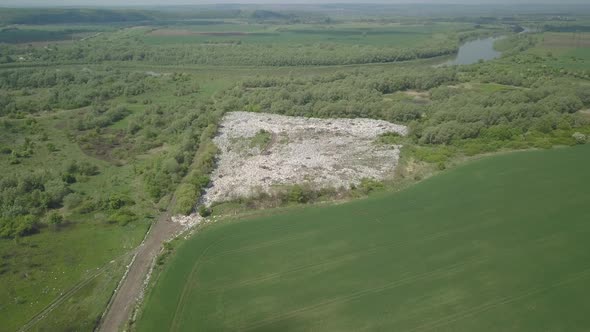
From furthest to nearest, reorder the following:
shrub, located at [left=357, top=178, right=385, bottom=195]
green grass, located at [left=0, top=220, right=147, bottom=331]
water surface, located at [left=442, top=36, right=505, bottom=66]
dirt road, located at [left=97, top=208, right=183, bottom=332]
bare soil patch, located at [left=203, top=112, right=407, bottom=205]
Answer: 1. water surface, located at [left=442, top=36, right=505, bottom=66]
2. bare soil patch, located at [left=203, top=112, right=407, bottom=205]
3. shrub, located at [left=357, top=178, right=385, bottom=195]
4. green grass, located at [left=0, top=220, right=147, bottom=331]
5. dirt road, located at [left=97, top=208, right=183, bottom=332]

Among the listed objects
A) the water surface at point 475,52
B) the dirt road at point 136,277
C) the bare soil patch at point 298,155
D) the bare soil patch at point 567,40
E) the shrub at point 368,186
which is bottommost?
the dirt road at point 136,277

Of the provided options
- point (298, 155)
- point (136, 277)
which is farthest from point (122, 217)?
point (298, 155)

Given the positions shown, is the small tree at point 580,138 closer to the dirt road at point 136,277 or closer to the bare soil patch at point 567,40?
the dirt road at point 136,277

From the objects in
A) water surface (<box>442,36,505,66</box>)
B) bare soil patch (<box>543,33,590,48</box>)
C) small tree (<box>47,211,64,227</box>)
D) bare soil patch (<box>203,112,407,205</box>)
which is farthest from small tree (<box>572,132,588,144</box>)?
bare soil patch (<box>543,33,590,48</box>)

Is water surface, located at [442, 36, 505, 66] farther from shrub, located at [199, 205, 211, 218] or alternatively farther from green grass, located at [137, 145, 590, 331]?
shrub, located at [199, 205, 211, 218]

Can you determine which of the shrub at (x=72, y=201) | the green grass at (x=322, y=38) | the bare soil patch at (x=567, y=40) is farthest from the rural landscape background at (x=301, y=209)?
the green grass at (x=322, y=38)

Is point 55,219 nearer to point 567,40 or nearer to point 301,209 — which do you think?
point 301,209

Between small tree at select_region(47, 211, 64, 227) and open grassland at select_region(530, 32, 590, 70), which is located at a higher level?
open grassland at select_region(530, 32, 590, 70)
